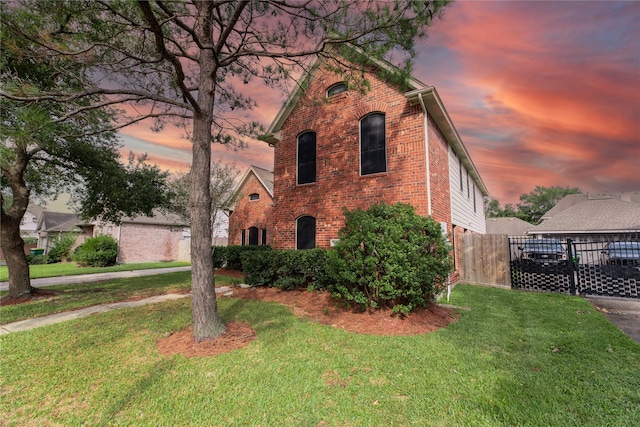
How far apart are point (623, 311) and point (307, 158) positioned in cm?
1005

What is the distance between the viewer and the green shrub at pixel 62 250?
21.0 meters

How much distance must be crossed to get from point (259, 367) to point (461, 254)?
9.49 metres

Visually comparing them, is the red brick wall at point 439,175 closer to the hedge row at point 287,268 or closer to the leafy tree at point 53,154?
the hedge row at point 287,268

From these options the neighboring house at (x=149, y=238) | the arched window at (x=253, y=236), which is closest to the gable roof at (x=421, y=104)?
the arched window at (x=253, y=236)

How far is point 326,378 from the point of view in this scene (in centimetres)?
332

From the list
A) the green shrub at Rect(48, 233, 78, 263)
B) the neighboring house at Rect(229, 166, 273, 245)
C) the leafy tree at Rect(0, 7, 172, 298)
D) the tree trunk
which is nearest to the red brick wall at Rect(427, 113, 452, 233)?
the tree trunk

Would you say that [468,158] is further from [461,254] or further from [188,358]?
[188,358]

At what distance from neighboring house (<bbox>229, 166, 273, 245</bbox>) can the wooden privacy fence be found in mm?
11315

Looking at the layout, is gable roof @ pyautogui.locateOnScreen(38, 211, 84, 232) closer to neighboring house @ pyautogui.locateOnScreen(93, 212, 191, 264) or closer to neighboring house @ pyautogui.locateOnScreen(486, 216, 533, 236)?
neighboring house @ pyautogui.locateOnScreen(93, 212, 191, 264)

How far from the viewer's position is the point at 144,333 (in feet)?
15.9

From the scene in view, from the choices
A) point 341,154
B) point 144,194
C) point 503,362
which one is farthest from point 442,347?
point 144,194

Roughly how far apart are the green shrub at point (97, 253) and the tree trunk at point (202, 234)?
1798 cm

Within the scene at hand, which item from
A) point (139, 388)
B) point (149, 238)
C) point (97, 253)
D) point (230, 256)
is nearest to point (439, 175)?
point (139, 388)

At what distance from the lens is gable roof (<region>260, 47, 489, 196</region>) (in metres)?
7.40
